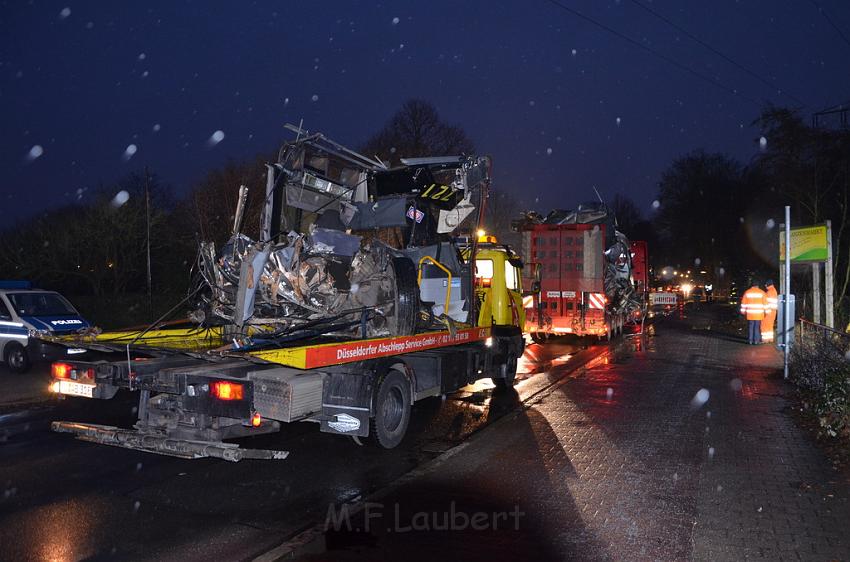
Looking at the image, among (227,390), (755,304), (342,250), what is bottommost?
(227,390)

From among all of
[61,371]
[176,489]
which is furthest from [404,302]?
[61,371]

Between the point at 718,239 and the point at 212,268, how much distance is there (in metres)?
48.1

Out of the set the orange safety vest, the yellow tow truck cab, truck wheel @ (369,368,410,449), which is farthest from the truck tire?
the orange safety vest

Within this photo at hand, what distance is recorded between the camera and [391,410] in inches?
301

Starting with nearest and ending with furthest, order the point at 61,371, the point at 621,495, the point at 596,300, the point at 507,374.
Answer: the point at 621,495, the point at 61,371, the point at 507,374, the point at 596,300

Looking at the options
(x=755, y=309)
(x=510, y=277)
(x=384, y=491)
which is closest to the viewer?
(x=384, y=491)

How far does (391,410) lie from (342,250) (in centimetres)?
189

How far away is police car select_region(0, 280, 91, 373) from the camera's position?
41.5 ft

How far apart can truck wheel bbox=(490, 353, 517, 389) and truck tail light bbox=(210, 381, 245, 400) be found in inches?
218

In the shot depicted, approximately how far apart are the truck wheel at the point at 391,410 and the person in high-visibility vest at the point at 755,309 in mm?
13508

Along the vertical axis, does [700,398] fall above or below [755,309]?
below

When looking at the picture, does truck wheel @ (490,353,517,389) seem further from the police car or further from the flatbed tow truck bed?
the police car

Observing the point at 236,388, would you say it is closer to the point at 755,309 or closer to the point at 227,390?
the point at 227,390

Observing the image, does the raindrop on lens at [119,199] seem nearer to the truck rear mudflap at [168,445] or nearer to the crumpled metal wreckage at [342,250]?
the crumpled metal wreckage at [342,250]
